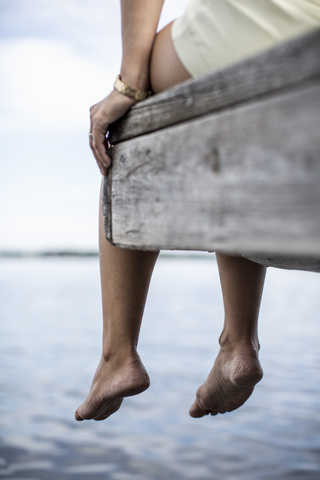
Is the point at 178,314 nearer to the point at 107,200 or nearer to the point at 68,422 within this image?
the point at 68,422

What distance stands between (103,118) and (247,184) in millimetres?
465

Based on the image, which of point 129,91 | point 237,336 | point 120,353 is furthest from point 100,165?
point 237,336

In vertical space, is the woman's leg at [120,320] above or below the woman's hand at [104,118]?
below

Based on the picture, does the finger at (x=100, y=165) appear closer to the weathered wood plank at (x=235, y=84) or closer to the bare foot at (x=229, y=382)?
the weathered wood plank at (x=235, y=84)

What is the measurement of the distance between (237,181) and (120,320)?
0.76m

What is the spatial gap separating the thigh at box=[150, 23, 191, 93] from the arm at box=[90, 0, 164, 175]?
0.02m

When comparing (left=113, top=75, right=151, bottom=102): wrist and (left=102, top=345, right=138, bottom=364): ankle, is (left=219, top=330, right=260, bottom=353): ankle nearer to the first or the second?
(left=102, top=345, right=138, bottom=364): ankle

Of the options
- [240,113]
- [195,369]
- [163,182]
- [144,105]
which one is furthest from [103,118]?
[195,369]

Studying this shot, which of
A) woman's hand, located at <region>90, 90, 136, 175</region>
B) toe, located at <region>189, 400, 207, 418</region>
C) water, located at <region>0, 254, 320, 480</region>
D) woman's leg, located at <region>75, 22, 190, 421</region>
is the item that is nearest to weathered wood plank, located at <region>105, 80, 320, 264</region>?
woman's hand, located at <region>90, 90, 136, 175</region>

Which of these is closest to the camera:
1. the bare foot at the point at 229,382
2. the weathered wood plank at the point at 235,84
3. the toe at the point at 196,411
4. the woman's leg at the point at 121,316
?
the weathered wood plank at the point at 235,84

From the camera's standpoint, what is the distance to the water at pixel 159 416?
2.28 metres

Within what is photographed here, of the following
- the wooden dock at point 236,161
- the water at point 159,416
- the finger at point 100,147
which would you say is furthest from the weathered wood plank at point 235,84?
the water at point 159,416

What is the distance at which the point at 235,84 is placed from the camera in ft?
2.36

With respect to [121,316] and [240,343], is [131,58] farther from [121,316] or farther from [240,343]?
[240,343]
